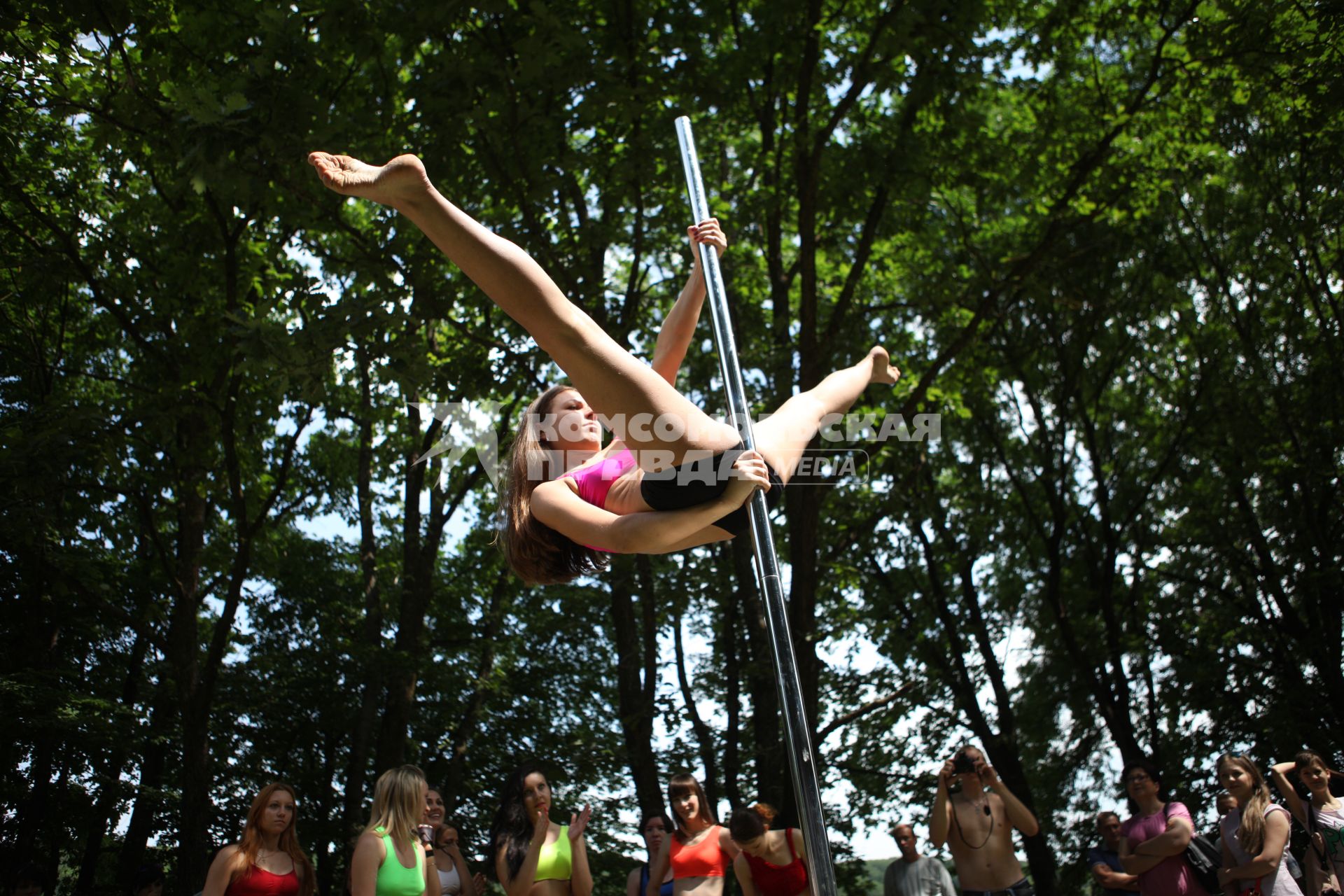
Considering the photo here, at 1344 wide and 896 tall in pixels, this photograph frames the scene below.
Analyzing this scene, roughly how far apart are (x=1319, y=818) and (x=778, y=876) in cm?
273

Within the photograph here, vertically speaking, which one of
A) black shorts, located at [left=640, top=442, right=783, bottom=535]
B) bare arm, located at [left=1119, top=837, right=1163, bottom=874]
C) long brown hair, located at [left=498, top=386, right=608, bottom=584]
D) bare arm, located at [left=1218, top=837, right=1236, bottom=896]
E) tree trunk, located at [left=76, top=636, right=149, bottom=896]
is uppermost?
tree trunk, located at [left=76, top=636, right=149, bottom=896]

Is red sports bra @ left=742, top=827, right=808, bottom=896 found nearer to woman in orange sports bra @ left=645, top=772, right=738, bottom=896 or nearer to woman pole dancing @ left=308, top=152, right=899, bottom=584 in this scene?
woman in orange sports bra @ left=645, top=772, right=738, bottom=896

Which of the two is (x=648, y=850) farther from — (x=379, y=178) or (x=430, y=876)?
(x=379, y=178)

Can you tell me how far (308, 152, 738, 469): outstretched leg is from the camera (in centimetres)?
268

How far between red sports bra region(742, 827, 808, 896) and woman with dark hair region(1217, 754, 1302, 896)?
2.01m

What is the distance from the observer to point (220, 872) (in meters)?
4.19

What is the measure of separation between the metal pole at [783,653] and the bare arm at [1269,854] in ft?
11.0

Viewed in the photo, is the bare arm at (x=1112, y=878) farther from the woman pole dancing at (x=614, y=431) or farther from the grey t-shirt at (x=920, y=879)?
the woman pole dancing at (x=614, y=431)

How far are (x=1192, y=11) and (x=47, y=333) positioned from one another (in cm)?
1031

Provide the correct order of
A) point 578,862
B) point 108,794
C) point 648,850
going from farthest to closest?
point 108,794, point 648,850, point 578,862

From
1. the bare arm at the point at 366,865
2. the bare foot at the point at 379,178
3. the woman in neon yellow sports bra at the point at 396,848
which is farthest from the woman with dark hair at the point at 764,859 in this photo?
the bare foot at the point at 379,178

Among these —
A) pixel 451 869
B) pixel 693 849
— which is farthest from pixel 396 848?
pixel 693 849

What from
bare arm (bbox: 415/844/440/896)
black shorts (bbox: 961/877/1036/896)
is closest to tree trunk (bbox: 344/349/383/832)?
bare arm (bbox: 415/844/440/896)

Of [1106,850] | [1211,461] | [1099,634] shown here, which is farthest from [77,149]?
[1211,461]
